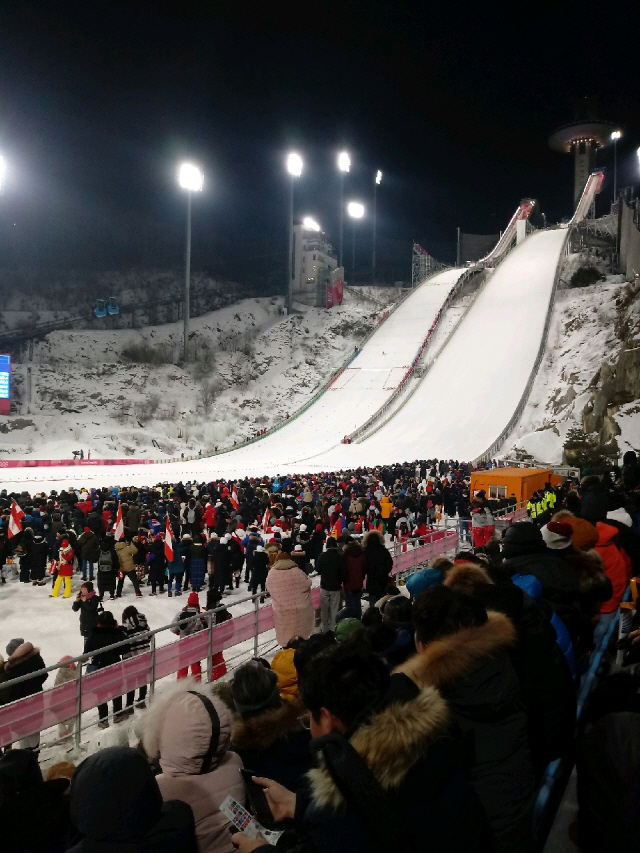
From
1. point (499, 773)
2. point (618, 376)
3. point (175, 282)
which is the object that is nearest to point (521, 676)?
point (499, 773)

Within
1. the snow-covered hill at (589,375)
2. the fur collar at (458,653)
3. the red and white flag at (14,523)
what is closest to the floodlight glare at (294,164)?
the snow-covered hill at (589,375)

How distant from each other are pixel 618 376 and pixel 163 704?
2448 cm

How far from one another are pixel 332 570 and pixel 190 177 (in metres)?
41.9

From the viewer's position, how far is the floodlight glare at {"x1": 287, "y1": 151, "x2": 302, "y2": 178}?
49969mm

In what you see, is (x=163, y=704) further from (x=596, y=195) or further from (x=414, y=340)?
(x=596, y=195)

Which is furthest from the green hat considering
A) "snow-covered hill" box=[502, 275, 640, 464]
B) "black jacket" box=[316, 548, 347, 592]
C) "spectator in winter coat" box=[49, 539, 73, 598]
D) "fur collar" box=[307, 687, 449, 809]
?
"snow-covered hill" box=[502, 275, 640, 464]

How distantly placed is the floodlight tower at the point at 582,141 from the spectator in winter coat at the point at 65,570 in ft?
269

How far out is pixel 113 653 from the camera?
20.8ft

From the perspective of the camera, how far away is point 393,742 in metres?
1.72

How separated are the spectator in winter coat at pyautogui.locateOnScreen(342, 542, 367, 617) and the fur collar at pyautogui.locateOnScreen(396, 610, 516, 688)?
561cm

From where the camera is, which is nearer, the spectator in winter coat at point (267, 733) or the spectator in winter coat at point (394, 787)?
the spectator in winter coat at point (394, 787)

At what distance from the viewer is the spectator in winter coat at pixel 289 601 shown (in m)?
6.78

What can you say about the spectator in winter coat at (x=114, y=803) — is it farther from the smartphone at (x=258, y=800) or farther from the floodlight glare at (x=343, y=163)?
the floodlight glare at (x=343, y=163)

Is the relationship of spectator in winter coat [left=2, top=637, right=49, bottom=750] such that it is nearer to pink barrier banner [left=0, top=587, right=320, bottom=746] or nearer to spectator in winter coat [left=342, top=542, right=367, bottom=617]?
pink barrier banner [left=0, top=587, right=320, bottom=746]
